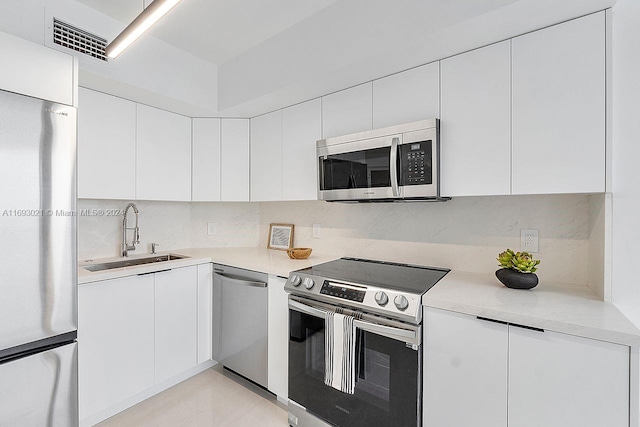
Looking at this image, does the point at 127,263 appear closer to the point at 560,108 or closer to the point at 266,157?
the point at 266,157

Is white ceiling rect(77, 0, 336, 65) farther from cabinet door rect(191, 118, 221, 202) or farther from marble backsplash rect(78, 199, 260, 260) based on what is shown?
marble backsplash rect(78, 199, 260, 260)

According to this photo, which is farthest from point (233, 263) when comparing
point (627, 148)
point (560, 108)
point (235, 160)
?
point (627, 148)

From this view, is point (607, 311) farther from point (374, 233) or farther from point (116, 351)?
point (116, 351)

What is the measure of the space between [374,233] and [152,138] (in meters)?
1.94

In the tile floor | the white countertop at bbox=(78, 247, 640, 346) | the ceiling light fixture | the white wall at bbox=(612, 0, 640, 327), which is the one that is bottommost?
the tile floor

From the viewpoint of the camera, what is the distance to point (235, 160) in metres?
2.75

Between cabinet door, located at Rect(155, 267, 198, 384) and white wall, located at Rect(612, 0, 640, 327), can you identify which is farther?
cabinet door, located at Rect(155, 267, 198, 384)

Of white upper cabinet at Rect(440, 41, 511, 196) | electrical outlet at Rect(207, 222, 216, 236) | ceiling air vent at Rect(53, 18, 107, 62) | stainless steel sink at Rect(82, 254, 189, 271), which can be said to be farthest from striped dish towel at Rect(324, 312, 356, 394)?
ceiling air vent at Rect(53, 18, 107, 62)

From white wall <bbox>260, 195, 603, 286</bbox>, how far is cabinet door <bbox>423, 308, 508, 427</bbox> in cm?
69

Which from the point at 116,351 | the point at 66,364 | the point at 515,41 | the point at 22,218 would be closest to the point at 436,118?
the point at 515,41

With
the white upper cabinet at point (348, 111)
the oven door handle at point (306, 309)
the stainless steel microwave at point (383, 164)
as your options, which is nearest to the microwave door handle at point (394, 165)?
the stainless steel microwave at point (383, 164)

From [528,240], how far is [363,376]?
1221mm

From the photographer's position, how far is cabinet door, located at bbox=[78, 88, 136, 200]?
2.05m

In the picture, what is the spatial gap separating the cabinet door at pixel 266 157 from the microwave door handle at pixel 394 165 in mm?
1040
